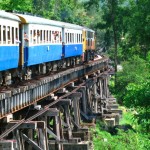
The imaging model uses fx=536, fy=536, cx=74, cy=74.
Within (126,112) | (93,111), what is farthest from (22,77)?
(126,112)

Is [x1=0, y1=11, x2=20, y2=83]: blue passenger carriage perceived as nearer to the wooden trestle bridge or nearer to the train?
the train

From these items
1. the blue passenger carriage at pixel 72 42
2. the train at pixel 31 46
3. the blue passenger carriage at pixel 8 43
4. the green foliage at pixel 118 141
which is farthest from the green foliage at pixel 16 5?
the blue passenger carriage at pixel 8 43

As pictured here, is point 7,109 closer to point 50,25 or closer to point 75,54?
point 50,25

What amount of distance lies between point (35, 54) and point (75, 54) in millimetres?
12531

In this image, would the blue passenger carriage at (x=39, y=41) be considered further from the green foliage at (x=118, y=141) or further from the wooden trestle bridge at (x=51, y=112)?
the green foliage at (x=118, y=141)

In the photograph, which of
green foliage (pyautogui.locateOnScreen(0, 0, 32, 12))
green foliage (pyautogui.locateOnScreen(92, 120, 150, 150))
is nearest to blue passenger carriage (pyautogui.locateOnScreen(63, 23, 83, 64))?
green foliage (pyautogui.locateOnScreen(92, 120, 150, 150))

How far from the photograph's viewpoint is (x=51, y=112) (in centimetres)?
2198

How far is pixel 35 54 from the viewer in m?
22.6

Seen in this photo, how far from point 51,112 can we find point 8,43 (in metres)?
4.59

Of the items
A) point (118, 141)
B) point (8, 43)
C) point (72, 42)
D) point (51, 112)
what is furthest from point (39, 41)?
point (118, 141)

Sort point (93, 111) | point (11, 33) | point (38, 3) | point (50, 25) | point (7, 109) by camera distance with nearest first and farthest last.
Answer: point (7, 109)
point (11, 33)
point (50, 25)
point (93, 111)
point (38, 3)

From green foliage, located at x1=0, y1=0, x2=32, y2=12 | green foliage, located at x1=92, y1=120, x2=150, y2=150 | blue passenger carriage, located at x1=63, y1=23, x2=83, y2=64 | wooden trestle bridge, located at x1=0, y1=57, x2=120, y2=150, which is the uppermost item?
green foliage, located at x1=0, y1=0, x2=32, y2=12

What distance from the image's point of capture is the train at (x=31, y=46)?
1836 cm

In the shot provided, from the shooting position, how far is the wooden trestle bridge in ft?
56.1
